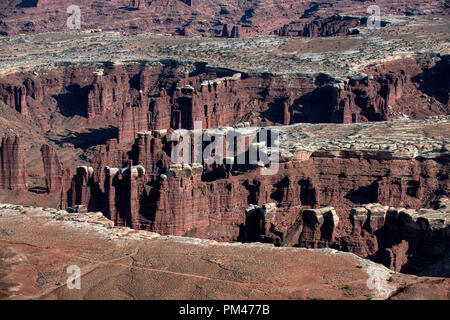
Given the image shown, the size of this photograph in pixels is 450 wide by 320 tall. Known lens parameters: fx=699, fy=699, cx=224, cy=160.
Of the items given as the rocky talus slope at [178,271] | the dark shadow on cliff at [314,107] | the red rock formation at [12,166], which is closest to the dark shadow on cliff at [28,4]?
the dark shadow on cliff at [314,107]

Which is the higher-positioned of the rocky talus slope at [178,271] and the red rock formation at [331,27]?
the red rock formation at [331,27]

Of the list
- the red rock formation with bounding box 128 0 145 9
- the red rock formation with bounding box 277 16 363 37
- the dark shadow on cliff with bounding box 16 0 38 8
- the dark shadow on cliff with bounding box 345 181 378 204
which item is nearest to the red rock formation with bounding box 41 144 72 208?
the dark shadow on cliff with bounding box 345 181 378 204

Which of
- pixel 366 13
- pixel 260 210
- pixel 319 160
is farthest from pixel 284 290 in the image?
pixel 366 13

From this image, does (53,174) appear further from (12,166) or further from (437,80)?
(437,80)

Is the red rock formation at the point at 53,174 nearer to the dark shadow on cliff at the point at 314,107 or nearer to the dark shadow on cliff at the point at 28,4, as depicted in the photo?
the dark shadow on cliff at the point at 314,107

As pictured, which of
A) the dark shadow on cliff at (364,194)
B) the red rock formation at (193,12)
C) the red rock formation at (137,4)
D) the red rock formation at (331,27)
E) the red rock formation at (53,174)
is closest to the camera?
the dark shadow on cliff at (364,194)

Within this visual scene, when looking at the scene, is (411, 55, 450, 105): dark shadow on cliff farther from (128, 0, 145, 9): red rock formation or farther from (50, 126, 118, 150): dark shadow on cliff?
(128, 0, 145, 9): red rock formation

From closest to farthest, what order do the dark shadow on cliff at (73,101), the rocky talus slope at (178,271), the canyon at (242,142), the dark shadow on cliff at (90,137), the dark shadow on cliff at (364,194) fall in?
the rocky talus slope at (178,271)
the canyon at (242,142)
the dark shadow on cliff at (364,194)
the dark shadow on cliff at (90,137)
the dark shadow on cliff at (73,101)

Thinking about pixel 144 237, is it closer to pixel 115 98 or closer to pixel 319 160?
pixel 319 160
